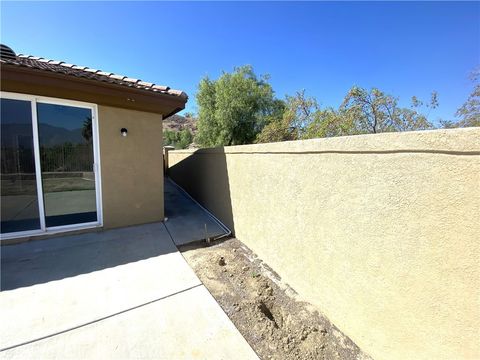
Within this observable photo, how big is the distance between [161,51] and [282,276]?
39.3ft

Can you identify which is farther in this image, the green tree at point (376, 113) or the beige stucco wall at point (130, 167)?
the green tree at point (376, 113)

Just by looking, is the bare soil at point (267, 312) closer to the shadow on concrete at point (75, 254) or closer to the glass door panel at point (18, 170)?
the shadow on concrete at point (75, 254)

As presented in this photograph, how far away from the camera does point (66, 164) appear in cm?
523

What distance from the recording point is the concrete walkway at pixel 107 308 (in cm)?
233

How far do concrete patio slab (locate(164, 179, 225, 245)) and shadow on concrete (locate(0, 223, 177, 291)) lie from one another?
362 millimetres

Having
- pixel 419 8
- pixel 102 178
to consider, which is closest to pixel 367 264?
pixel 102 178

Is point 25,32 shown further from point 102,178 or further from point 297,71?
point 297,71

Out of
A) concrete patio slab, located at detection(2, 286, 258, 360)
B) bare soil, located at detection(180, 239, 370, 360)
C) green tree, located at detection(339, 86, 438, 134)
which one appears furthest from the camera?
green tree, located at detection(339, 86, 438, 134)

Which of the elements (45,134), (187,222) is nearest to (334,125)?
(187,222)

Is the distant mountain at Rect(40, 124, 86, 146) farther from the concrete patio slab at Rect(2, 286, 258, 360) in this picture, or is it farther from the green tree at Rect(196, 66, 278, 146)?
the green tree at Rect(196, 66, 278, 146)

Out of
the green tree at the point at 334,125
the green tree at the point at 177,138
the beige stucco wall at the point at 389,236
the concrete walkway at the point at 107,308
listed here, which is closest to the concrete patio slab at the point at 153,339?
the concrete walkway at the point at 107,308

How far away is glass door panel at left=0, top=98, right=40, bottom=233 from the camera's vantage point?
184 inches

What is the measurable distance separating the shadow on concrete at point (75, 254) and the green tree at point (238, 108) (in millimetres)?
11426

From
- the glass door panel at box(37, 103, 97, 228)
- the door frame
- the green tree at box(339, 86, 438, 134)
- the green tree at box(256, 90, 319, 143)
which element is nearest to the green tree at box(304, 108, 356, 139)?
the green tree at box(339, 86, 438, 134)
